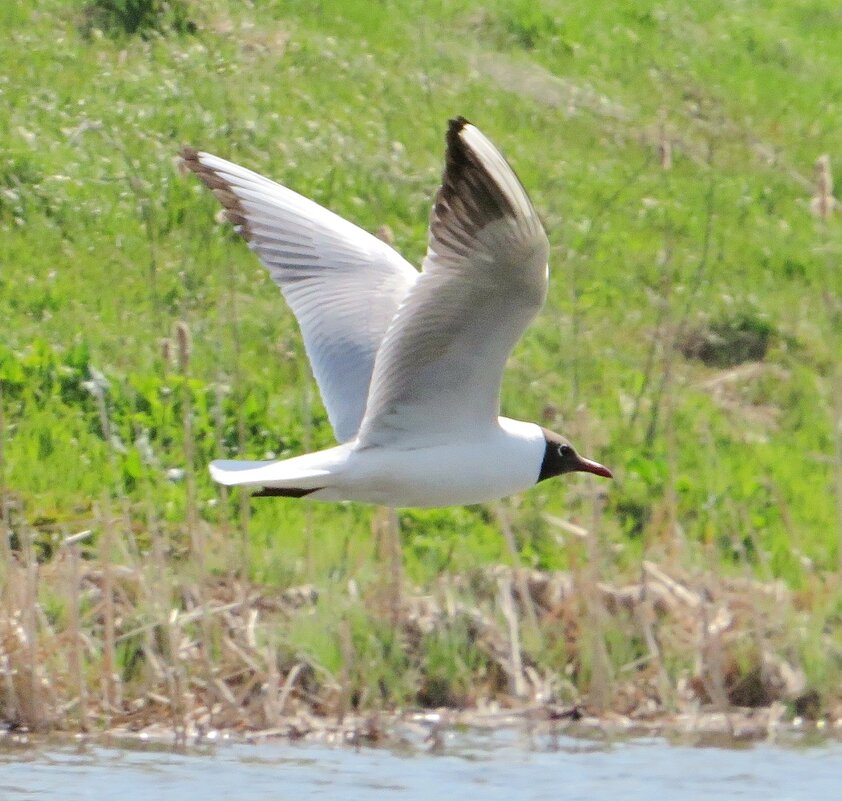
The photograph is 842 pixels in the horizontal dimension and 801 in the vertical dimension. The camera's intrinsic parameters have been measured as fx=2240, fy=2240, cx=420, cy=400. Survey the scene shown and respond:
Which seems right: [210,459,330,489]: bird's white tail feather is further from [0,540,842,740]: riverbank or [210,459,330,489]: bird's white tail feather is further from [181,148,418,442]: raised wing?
[0,540,842,740]: riverbank

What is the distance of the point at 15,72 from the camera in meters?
11.4

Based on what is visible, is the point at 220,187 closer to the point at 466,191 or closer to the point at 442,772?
the point at 466,191

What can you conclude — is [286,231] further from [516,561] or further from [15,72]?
[15,72]

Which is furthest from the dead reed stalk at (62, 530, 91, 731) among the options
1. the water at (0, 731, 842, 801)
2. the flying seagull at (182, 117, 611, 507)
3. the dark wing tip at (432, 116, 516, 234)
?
the dark wing tip at (432, 116, 516, 234)

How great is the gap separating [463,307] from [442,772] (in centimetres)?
189

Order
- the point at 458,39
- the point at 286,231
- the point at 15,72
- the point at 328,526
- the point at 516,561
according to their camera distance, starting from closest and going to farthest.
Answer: the point at 286,231, the point at 516,561, the point at 328,526, the point at 15,72, the point at 458,39

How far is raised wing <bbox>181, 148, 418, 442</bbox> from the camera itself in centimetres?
650

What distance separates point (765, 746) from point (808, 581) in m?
1.11

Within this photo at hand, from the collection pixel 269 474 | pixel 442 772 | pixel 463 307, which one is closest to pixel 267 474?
pixel 269 474

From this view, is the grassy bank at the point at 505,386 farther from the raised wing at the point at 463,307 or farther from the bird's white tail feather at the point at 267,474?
the raised wing at the point at 463,307

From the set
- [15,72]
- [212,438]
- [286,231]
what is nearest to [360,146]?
[15,72]

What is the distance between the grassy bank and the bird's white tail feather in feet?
2.63

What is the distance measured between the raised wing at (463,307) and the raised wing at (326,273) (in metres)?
0.49

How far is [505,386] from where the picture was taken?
9.38 metres
